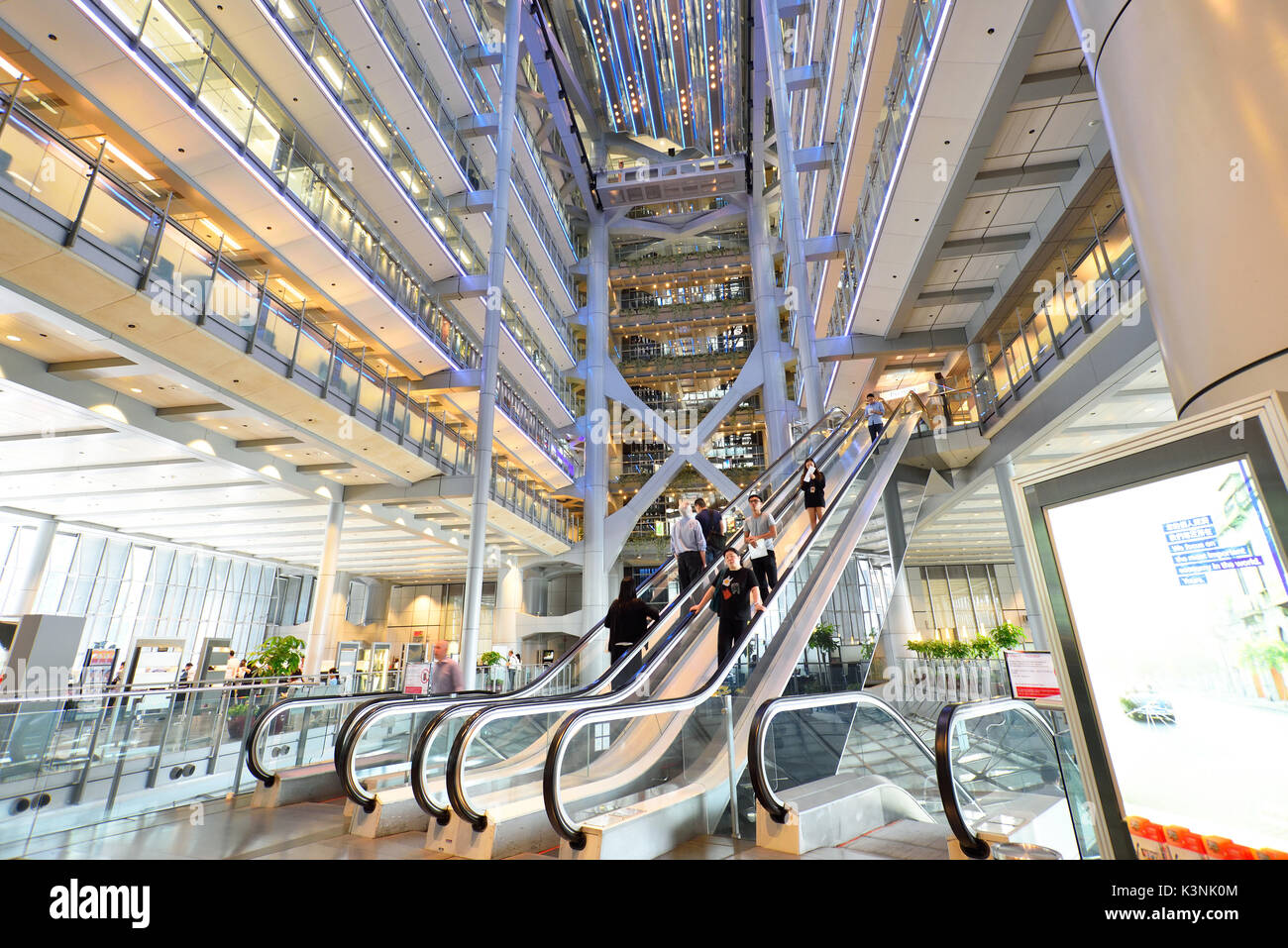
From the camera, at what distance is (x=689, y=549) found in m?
8.76

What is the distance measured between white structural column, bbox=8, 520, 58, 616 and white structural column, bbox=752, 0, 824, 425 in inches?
831

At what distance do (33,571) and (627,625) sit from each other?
1978cm

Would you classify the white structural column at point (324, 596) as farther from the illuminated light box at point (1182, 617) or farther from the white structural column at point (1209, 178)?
the white structural column at point (1209, 178)

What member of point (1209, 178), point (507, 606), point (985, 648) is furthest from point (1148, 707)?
point (507, 606)

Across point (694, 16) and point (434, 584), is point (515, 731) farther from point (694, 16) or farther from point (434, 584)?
point (694, 16)

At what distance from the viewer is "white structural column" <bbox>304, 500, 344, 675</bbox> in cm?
1659

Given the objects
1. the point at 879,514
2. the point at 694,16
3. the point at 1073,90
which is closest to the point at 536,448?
the point at 879,514

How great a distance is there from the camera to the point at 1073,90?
9969 mm

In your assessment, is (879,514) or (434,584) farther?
(434,584)

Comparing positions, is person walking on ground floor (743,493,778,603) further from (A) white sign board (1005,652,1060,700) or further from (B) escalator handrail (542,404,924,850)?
(B) escalator handrail (542,404,924,850)

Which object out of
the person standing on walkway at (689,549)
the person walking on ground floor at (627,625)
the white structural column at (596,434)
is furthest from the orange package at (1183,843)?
the white structural column at (596,434)

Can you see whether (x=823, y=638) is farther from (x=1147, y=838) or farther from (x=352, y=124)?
(x=352, y=124)
